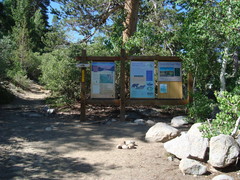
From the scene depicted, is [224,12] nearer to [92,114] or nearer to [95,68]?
[95,68]

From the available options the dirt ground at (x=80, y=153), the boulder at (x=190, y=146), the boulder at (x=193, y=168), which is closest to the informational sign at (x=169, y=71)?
the dirt ground at (x=80, y=153)

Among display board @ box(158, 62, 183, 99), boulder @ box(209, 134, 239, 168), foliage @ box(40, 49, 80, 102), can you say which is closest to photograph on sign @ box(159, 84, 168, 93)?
display board @ box(158, 62, 183, 99)

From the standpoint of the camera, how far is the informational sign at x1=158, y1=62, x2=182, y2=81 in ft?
27.4

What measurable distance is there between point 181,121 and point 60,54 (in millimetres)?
5886

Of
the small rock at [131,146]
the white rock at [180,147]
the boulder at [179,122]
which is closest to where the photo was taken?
the white rock at [180,147]

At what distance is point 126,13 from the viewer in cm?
1129

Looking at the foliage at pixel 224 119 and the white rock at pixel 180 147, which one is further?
the white rock at pixel 180 147

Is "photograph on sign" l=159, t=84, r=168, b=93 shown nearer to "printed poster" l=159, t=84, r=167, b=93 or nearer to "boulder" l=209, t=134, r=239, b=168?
"printed poster" l=159, t=84, r=167, b=93

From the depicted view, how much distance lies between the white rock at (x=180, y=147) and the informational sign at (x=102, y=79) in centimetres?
383

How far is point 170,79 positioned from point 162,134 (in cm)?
302

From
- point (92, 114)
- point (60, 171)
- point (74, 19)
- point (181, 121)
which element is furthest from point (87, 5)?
point (60, 171)

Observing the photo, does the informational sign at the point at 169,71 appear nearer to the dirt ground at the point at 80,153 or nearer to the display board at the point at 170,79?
the display board at the point at 170,79

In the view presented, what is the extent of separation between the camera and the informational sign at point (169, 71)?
8.35m

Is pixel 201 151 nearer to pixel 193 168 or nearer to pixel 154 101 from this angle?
pixel 193 168
